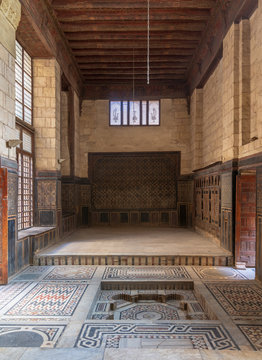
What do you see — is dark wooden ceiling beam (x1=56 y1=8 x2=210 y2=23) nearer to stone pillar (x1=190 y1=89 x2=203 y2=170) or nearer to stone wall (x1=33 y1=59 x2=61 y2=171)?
stone wall (x1=33 y1=59 x2=61 y2=171)

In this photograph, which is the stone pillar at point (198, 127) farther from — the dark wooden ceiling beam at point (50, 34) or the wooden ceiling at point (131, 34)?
the dark wooden ceiling beam at point (50, 34)

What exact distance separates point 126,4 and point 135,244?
5197 millimetres

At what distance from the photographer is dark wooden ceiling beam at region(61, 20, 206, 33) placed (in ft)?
23.5

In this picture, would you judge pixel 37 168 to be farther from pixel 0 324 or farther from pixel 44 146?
pixel 0 324

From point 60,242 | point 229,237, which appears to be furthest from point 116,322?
point 60,242

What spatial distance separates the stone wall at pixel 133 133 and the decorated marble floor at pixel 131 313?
5.77 m

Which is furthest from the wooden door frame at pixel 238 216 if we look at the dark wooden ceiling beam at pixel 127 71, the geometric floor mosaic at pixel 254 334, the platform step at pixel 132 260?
the dark wooden ceiling beam at pixel 127 71

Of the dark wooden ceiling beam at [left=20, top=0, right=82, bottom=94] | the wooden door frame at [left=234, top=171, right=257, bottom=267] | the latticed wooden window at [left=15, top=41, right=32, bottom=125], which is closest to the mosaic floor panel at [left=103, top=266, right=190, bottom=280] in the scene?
the wooden door frame at [left=234, top=171, right=257, bottom=267]

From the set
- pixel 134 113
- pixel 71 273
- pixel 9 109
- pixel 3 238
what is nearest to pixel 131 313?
pixel 71 273

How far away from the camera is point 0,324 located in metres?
3.31

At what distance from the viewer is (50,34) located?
6840 millimetres

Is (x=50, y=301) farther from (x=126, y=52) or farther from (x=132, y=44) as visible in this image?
(x=126, y=52)

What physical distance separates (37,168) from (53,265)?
8.22 feet

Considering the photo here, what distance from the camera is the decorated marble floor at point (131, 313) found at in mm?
2797
